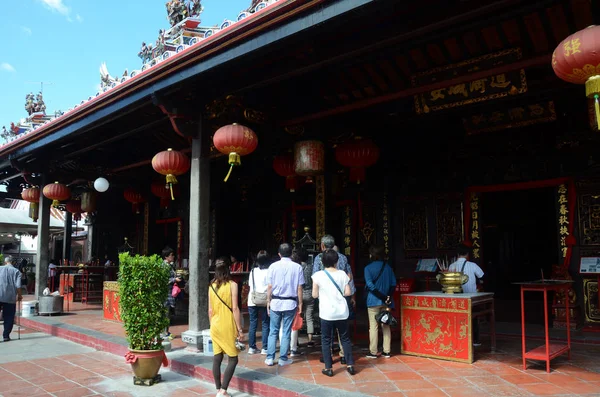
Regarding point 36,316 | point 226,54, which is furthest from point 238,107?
point 36,316

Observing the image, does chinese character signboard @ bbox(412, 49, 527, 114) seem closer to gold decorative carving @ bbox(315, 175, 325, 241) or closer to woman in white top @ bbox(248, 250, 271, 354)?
gold decorative carving @ bbox(315, 175, 325, 241)

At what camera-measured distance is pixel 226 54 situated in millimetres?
5434

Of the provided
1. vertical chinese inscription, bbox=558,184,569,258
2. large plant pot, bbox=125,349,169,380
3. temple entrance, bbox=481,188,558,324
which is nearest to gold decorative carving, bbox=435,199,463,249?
vertical chinese inscription, bbox=558,184,569,258

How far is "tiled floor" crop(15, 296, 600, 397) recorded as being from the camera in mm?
4383

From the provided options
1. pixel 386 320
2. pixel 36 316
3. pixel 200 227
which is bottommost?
pixel 36 316

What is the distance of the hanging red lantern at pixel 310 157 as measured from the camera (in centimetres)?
686

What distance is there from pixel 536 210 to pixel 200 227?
984 centimetres

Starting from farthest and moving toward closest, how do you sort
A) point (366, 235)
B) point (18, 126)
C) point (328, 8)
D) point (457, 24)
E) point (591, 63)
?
point (18, 126), point (366, 235), point (457, 24), point (328, 8), point (591, 63)

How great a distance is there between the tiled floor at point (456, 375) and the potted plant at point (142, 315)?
103cm

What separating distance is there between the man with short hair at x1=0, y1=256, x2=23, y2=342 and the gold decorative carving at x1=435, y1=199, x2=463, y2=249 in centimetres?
776

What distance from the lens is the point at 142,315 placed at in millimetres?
5273

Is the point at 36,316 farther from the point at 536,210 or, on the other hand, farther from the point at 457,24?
the point at 536,210

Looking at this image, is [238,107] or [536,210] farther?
[536,210]

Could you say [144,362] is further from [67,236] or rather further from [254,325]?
[67,236]
